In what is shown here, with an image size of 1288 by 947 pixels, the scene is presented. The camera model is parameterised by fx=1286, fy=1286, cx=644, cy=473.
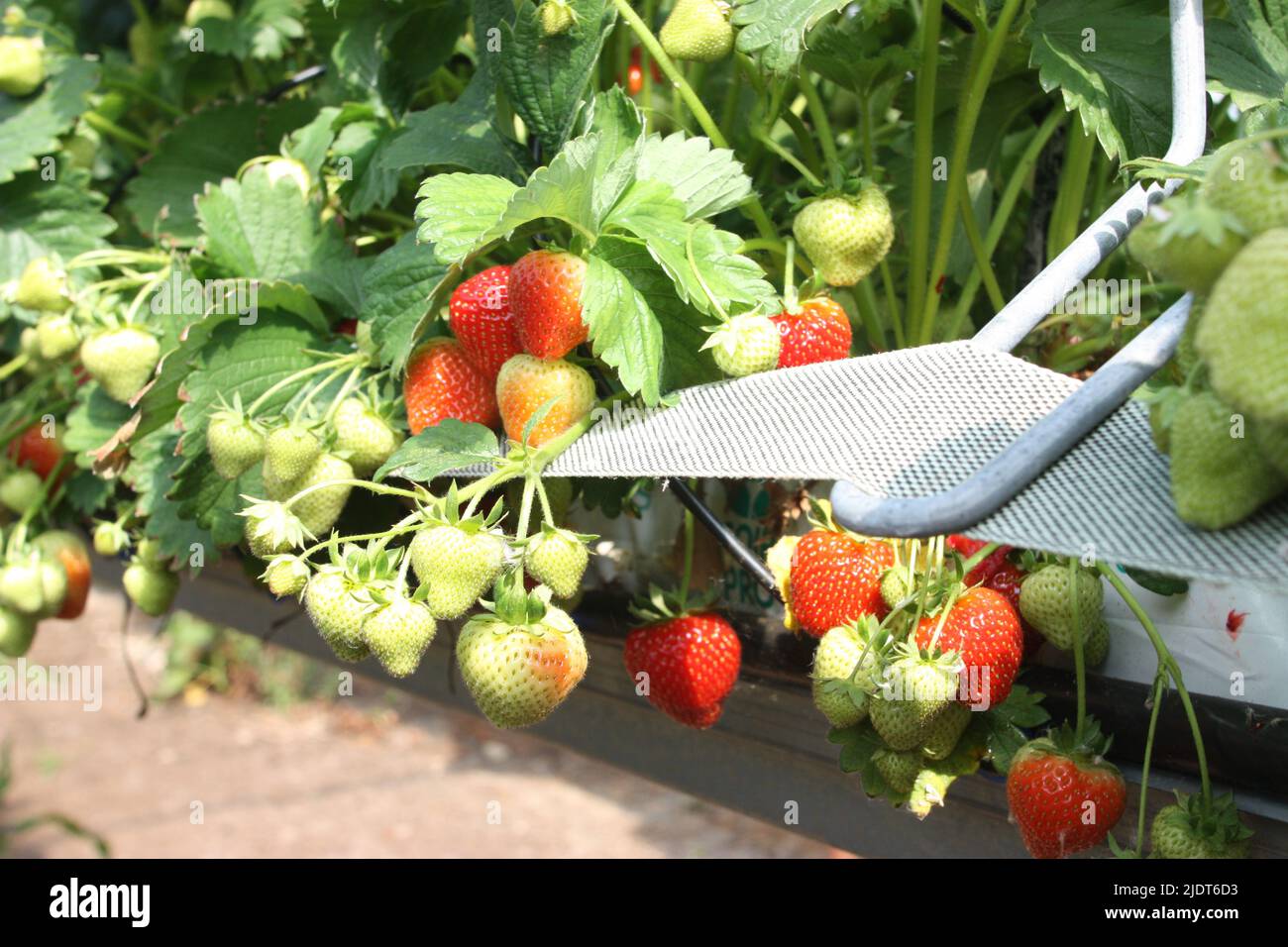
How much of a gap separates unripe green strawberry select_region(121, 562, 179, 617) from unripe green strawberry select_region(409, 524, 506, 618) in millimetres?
614

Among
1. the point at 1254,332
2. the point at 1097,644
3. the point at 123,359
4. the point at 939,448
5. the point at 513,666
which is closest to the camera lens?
the point at 1254,332

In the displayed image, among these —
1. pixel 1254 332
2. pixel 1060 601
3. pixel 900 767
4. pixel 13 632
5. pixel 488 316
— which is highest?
pixel 1254 332

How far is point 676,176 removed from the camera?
75cm

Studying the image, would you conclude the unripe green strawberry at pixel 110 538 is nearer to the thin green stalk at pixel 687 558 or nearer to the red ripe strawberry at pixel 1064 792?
the thin green stalk at pixel 687 558

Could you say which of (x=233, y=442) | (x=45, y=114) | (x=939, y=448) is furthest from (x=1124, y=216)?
(x=45, y=114)

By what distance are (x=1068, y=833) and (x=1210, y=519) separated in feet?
1.09

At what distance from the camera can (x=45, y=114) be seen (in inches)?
51.0

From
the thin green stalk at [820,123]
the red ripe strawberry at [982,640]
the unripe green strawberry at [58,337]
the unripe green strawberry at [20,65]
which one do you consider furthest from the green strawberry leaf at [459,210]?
the unripe green strawberry at [20,65]

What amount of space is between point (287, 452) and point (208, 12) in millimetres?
785

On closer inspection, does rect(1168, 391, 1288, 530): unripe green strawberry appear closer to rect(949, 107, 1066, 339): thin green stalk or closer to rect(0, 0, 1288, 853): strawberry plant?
rect(0, 0, 1288, 853): strawberry plant

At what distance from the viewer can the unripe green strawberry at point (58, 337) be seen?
1.08 metres

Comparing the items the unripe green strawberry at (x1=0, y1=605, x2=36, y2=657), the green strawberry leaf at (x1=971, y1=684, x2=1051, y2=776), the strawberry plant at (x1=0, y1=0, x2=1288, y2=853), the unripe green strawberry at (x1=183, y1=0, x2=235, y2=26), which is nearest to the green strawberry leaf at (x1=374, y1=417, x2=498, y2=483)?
the strawberry plant at (x1=0, y1=0, x2=1288, y2=853)

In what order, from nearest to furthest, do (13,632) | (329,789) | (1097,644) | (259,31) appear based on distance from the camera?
(1097,644) → (13,632) → (259,31) → (329,789)

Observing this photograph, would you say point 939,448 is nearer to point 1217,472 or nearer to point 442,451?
point 1217,472
